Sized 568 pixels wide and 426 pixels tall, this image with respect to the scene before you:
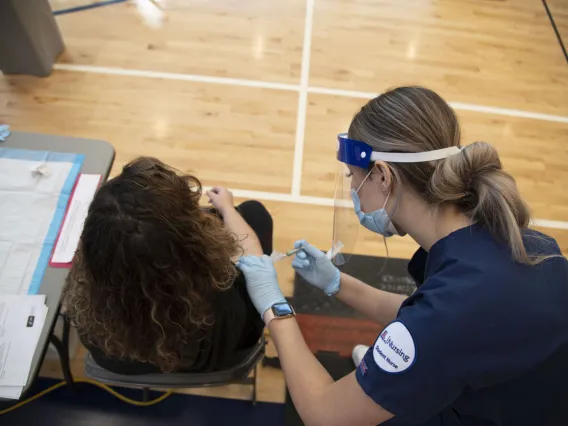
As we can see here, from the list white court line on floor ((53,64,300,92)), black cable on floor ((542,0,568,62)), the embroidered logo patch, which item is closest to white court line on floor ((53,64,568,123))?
white court line on floor ((53,64,300,92))

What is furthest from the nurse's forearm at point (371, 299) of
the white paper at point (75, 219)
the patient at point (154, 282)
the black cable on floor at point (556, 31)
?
the black cable on floor at point (556, 31)

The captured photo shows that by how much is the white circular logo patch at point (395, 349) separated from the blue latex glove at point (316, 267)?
21.2 inches

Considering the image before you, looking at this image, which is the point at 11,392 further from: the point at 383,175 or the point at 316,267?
the point at 383,175

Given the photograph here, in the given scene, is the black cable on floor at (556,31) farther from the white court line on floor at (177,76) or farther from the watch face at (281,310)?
the watch face at (281,310)

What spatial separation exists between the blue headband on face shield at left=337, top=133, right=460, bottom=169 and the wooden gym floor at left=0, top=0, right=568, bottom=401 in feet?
3.75

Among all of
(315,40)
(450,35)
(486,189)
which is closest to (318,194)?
(315,40)

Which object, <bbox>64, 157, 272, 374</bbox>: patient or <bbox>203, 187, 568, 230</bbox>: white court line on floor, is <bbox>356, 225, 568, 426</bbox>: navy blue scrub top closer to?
<bbox>64, 157, 272, 374</bbox>: patient

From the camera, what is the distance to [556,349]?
1051 mm

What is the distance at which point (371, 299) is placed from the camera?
1.65m

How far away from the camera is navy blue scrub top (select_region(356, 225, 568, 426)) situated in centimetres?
99

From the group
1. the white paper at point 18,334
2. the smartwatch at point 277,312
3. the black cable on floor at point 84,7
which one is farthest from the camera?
the black cable on floor at point 84,7

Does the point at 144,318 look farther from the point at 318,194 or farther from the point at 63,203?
the point at 318,194

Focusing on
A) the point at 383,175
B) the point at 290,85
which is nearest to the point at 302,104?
the point at 290,85

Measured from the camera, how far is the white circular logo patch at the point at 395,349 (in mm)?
1006
